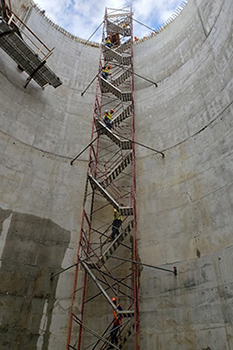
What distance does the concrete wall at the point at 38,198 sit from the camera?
969 centimetres

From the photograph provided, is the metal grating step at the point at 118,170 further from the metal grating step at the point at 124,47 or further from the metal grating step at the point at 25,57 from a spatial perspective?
the metal grating step at the point at 124,47

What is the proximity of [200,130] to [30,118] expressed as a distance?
323 inches

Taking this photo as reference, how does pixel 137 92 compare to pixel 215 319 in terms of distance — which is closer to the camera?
pixel 215 319

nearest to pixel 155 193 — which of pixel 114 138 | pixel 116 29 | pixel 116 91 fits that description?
pixel 114 138

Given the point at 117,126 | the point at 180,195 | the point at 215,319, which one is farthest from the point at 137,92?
the point at 215,319

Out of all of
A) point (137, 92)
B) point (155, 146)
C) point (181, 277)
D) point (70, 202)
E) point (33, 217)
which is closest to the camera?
point (181, 277)

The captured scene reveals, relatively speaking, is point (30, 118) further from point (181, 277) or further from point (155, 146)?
point (181, 277)

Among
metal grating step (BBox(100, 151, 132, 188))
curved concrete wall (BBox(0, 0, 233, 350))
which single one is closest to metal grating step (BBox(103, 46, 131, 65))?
curved concrete wall (BBox(0, 0, 233, 350))

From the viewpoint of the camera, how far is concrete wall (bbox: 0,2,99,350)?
969 cm

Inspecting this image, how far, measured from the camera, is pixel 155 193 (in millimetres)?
11930

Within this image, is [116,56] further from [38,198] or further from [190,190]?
[190,190]

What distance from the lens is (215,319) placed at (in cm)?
807

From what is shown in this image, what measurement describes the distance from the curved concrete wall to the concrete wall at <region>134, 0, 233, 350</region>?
0.14ft

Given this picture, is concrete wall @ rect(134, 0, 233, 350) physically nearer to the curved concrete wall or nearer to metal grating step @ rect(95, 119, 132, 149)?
the curved concrete wall
